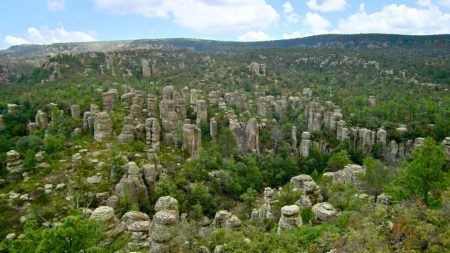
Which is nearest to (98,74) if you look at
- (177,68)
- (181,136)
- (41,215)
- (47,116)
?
(177,68)

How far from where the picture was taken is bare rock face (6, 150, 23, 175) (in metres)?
41.3

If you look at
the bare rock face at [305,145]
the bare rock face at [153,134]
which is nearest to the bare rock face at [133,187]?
the bare rock face at [153,134]

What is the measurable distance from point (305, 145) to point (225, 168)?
56.0ft

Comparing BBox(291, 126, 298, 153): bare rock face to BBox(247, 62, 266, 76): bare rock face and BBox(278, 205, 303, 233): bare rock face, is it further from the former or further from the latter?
BBox(247, 62, 266, 76): bare rock face

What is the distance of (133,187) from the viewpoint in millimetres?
34375

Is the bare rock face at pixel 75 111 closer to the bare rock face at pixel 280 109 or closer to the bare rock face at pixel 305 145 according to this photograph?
the bare rock face at pixel 305 145

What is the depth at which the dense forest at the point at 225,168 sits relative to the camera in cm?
1734

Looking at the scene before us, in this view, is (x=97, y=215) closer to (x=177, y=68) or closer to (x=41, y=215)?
(x=41, y=215)

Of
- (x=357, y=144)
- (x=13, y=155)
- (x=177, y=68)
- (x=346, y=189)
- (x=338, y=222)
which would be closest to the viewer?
(x=338, y=222)

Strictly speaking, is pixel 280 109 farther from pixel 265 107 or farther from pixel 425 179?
pixel 425 179

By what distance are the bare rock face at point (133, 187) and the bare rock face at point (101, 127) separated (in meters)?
14.0

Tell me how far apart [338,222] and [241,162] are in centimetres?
2963

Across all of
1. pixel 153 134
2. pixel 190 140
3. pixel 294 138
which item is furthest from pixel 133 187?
pixel 294 138

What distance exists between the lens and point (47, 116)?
185 ft
